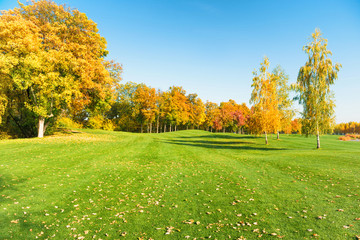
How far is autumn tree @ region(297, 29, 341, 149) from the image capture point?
24844 millimetres

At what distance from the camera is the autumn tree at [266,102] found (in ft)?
90.7

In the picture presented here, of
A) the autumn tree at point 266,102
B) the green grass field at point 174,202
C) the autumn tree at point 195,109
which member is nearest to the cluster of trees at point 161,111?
the autumn tree at point 195,109

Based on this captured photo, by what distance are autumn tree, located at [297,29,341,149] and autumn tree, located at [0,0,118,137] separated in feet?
94.4

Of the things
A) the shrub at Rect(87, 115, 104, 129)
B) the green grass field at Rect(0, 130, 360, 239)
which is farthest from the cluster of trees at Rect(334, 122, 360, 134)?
the green grass field at Rect(0, 130, 360, 239)

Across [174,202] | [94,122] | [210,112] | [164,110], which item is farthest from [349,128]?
[174,202]

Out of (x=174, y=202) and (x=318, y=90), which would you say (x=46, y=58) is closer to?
(x=174, y=202)

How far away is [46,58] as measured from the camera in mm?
22281

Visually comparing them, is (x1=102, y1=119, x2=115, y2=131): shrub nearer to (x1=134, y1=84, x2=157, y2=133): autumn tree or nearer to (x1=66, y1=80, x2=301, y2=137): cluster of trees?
(x1=66, y1=80, x2=301, y2=137): cluster of trees

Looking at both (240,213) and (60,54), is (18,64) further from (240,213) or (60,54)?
(240,213)

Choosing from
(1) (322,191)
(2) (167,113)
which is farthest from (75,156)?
(2) (167,113)

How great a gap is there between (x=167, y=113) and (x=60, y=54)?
39.1 meters

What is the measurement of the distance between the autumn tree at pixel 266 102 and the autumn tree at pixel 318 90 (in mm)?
3783

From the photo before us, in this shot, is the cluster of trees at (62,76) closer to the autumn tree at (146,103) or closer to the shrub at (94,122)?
the autumn tree at (146,103)

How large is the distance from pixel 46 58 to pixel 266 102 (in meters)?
30.3
